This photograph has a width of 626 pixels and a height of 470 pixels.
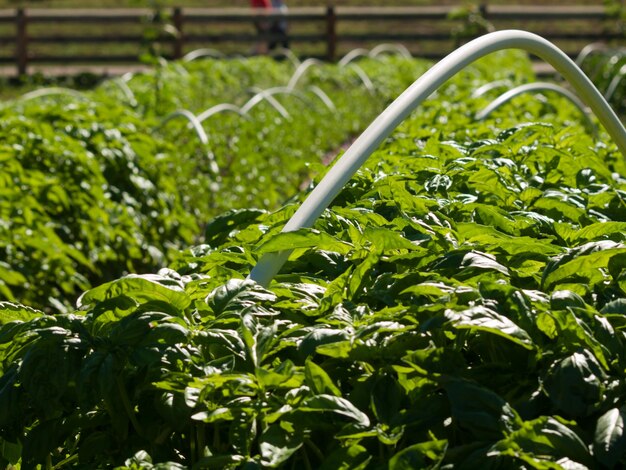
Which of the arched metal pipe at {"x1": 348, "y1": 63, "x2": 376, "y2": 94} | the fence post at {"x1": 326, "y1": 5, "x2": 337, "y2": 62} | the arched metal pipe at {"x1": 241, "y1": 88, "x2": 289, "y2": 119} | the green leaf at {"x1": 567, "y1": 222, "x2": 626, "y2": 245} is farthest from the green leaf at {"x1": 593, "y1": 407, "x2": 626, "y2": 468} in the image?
the fence post at {"x1": 326, "y1": 5, "x2": 337, "y2": 62}

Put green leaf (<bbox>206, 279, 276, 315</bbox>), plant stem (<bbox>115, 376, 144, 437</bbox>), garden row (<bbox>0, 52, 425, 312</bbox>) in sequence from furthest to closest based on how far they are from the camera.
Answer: garden row (<bbox>0, 52, 425, 312</bbox>) → green leaf (<bbox>206, 279, 276, 315</bbox>) → plant stem (<bbox>115, 376, 144, 437</bbox>)

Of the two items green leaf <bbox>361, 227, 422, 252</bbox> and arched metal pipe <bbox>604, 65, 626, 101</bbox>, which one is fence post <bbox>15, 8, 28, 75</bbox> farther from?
green leaf <bbox>361, 227, 422, 252</bbox>

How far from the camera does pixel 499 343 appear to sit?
190 cm

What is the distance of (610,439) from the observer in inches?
64.4

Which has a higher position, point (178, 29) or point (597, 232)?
point (178, 29)

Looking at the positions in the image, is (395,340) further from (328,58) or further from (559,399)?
(328,58)

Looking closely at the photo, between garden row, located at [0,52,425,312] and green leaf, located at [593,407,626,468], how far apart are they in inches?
74.6

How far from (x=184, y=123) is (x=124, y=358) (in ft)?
21.3

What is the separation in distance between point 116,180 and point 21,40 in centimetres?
1709

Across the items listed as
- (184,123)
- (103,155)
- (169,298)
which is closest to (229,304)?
(169,298)

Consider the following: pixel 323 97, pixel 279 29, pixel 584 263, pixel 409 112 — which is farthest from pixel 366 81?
pixel 584 263

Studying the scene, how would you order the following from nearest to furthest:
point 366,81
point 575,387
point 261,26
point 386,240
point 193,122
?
point 575,387 < point 386,240 < point 193,122 < point 366,81 < point 261,26

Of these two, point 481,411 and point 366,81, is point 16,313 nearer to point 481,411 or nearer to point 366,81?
point 481,411

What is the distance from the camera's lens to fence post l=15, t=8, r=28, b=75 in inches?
874
